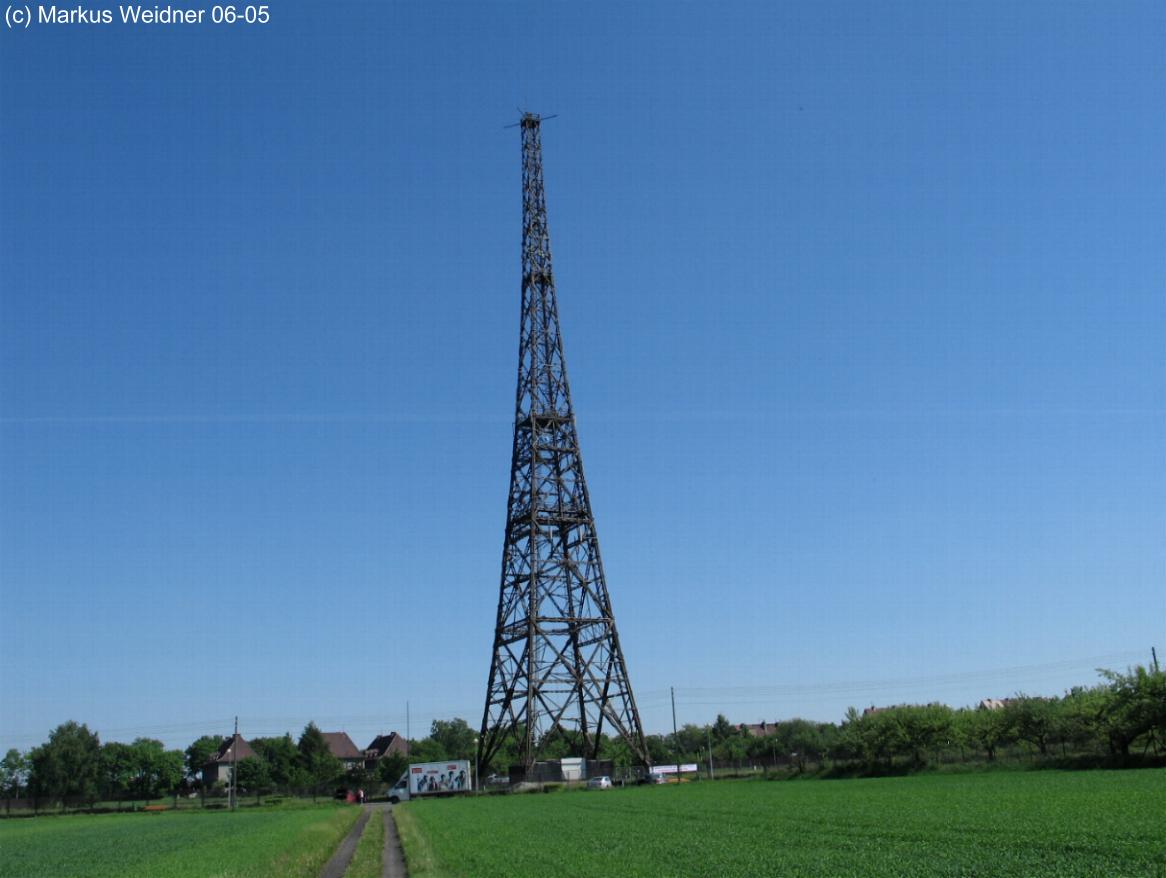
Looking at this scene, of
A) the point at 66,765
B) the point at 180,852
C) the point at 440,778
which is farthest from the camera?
the point at 66,765

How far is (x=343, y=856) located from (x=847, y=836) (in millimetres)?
16752

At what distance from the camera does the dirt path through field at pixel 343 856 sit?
85.9 feet

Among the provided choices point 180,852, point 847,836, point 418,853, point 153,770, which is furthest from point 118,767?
point 847,836

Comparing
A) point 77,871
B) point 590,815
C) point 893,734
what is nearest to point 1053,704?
point 893,734

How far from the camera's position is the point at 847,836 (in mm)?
23328

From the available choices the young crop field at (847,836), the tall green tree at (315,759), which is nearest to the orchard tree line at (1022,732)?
the young crop field at (847,836)

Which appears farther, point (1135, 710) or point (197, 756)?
point (197, 756)

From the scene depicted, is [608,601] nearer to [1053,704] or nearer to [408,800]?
[408,800]

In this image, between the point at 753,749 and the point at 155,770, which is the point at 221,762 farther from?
the point at 753,749

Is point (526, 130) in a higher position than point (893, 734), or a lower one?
higher

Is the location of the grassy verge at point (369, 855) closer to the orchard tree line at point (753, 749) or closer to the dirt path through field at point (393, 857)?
the dirt path through field at point (393, 857)

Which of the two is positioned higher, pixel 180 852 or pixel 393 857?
pixel 180 852

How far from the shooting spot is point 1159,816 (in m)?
21.9

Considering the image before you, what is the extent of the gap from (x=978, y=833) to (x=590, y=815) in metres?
19.3
